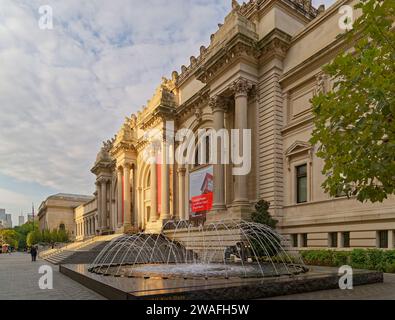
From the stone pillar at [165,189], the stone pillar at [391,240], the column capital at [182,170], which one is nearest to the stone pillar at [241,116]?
the stone pillar at [391,240]

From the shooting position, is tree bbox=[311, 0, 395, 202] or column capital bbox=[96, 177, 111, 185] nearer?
tree bbox=[311, 0, 395, 202]

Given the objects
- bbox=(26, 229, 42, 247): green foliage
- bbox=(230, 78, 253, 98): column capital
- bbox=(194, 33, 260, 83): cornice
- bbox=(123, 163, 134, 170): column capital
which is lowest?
bbox=(26, 229, 42, 247): green foliage

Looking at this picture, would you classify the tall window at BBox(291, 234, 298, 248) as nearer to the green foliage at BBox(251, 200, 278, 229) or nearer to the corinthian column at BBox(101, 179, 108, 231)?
the green foliage at BBox(251, 200, 278, 229)

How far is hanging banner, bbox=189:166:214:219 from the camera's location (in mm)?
31469

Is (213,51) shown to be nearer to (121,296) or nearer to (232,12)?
(232,12)

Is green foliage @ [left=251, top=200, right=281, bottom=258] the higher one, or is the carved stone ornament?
the carved stone ornament

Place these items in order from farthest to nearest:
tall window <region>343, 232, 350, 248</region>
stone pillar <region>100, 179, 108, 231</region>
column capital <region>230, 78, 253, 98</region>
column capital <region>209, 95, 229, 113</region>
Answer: stone pillar <region>100, 179, 108, 231</region>
column capital <region>209, 95, 229, 113</region>
column capital <region>230, 78, 253, 98</region>
tall window <region>343, 232, 350, 248</region>

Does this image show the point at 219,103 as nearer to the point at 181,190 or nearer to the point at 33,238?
the point at 181,190

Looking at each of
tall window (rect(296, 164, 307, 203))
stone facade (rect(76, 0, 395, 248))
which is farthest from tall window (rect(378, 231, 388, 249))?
tall window (rect(296, 164, 307, 203))

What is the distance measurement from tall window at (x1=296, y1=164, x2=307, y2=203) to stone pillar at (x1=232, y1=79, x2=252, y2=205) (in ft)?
11.7

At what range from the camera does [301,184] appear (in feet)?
80.4

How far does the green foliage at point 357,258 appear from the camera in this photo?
53.8 ft

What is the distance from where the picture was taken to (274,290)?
32.0ft

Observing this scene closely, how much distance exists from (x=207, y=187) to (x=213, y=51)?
11.4 meters
